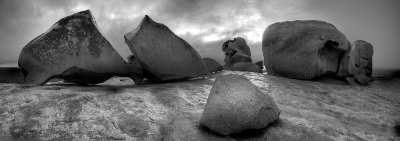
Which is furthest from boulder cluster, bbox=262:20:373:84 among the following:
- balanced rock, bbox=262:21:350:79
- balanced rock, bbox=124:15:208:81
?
balanced rock, bbox=124:15:208:81

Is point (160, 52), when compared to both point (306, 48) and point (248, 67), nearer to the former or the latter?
point (306, 48)

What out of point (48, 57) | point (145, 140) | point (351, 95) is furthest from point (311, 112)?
point (48, 57)

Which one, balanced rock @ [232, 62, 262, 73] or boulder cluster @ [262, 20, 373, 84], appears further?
balanced rock @ [232, 62, 262, 73]

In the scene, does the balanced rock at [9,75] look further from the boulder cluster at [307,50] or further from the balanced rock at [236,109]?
the boulder cluster at [307,50]

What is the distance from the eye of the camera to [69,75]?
4.83 meters

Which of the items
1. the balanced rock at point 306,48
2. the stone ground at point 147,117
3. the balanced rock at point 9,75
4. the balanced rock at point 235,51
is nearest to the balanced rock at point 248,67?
the balanced rock at point 235,51

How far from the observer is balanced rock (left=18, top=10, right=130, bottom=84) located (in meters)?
4.72

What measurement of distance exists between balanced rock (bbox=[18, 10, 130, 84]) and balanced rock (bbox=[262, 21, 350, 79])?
4.57 metres

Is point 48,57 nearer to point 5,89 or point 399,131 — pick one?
point 5,89

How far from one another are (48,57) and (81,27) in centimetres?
76

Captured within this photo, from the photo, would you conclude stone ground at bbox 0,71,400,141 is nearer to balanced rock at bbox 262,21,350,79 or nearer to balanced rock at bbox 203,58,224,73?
balanced rock at bbox 262,21,350,79

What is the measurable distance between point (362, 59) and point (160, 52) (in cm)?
751

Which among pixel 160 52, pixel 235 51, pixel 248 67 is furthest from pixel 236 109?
pixel 235 51

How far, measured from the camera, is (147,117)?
343 centimetres
